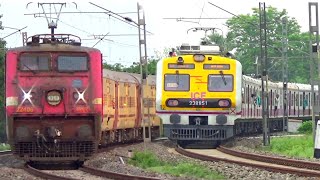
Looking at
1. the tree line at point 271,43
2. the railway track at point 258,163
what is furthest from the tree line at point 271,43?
the railway track at point 258,163

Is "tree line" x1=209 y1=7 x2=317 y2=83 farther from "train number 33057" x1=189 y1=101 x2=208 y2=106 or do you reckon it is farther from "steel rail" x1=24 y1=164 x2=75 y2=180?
"steel rail" x1=24 y1=164 x2=75 y2=180

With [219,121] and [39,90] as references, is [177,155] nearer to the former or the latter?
[219,121]

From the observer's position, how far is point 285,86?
44625mm

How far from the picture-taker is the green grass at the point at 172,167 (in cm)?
1841

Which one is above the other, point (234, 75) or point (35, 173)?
point (234, 75)

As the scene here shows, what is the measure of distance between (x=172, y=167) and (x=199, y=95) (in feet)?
24.8

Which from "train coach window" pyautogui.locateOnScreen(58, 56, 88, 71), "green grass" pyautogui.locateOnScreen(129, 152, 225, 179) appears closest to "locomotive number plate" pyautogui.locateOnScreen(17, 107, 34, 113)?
"train coach window" pyautogui.locateOnScreen(58, 56, 88, 71)

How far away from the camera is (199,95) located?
27641 millimetres

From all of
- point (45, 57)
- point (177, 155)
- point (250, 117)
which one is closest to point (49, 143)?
point (45, 57)

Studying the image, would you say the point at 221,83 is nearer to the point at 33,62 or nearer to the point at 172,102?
the point at 172,102

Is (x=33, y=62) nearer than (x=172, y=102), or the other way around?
(x=33, y=62)

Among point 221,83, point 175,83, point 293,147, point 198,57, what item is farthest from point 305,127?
point 175,83

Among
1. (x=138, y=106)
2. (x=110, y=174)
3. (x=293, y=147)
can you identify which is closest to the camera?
(x=110, y=174)

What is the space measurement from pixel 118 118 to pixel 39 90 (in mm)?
10114
